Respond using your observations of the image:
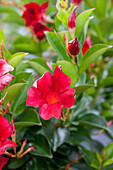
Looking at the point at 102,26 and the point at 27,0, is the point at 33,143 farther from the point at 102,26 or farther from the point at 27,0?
the point at 27,0

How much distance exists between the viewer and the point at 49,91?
55 cm

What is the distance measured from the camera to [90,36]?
0.95m

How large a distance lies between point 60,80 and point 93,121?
0.31m

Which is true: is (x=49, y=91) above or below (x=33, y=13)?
A: below

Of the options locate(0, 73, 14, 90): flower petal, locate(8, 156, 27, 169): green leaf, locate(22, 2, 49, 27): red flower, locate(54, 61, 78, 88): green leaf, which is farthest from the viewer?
locate(22, 2, 49, 27): red flower

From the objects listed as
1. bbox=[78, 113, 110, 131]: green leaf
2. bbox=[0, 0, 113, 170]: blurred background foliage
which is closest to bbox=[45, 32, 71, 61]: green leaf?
bbox=[0, 0, 113, 170]: blurred background foliage

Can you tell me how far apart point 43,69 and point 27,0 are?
2.06ft

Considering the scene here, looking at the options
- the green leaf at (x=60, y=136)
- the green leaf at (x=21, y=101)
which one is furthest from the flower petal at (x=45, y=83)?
the green leaf at (x=60, y=136)

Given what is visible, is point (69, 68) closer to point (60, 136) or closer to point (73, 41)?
point (73, 41)

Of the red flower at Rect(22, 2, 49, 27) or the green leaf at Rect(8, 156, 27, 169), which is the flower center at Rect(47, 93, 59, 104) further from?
the red flower at Rect(22, 2, 49, 27)

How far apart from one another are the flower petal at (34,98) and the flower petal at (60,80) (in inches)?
1.7

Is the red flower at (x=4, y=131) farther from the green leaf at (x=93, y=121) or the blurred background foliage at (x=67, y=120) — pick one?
the green leaf at (x=93, y=121)

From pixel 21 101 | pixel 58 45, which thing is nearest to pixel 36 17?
pixel 58 45

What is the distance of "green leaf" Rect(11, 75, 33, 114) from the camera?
0.63 meters
